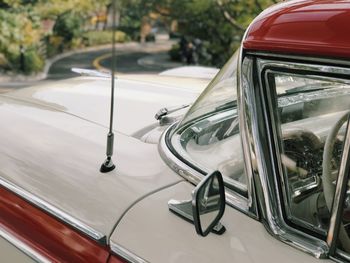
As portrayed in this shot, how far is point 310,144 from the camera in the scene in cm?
145

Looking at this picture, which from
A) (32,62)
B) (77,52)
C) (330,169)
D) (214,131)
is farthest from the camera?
(77,52)

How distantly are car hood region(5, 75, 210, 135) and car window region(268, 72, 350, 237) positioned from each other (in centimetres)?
78

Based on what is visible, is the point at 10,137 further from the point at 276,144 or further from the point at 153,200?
the point at 276,144

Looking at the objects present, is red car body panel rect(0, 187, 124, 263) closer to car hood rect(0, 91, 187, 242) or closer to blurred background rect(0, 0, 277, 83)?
car hood rect(0, 91, 187, 242)

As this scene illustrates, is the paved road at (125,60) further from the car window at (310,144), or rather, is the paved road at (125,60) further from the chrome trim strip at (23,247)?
the car window at (310,144)

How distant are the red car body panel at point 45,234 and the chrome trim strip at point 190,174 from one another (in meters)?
0.35

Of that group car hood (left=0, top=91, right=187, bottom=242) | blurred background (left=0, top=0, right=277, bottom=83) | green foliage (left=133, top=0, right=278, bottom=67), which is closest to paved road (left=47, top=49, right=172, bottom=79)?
blurred background (left=0, top=0, right=277, bottom=83)

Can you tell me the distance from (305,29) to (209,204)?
1.68 feet

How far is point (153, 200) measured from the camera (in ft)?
5.00

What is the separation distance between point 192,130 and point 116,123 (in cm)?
43

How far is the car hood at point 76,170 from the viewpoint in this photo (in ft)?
5.15

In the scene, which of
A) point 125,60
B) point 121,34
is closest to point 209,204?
point 121,34

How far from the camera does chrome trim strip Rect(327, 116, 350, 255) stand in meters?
1.17

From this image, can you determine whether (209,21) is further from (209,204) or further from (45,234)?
(209,204)
